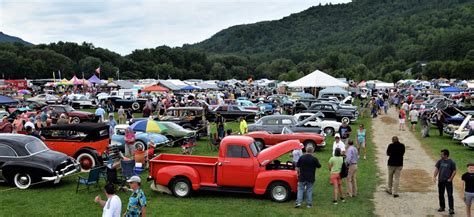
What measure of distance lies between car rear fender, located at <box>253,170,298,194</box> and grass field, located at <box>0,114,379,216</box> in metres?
0.34

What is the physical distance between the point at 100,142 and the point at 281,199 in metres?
7.41

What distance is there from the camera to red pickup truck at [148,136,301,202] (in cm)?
1162

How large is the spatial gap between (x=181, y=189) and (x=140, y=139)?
7.60m

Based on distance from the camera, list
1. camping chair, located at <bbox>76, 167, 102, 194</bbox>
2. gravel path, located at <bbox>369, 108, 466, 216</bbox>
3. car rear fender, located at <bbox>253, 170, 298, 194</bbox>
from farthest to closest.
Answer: camping chair, located at <bbox>76, 167, 102, 194</bbox> → car rear fender, located at <bbox>253, 170, 298, 194</bbox> → gravel path, located at <bbox>369, 108, 466, 216</bbox>

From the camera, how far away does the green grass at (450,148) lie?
56.6ft

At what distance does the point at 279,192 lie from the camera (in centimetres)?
1166

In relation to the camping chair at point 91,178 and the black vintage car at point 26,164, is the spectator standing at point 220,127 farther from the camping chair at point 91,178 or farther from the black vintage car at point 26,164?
the camping chair at point 91,178

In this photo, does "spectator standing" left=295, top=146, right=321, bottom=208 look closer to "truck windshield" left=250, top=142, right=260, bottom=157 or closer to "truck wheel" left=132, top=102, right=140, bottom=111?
"truck windshield" left=250, top=142, right=260, bottom=157

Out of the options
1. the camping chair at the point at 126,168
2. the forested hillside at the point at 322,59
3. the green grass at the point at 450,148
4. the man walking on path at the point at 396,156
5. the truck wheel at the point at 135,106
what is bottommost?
the green grass at the point at 450,148

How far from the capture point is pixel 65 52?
5527 inches

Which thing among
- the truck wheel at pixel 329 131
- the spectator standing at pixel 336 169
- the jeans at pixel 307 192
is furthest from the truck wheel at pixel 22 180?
the truck wheel at pixel 329 131

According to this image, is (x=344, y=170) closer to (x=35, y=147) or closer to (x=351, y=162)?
(x=351, y=162)

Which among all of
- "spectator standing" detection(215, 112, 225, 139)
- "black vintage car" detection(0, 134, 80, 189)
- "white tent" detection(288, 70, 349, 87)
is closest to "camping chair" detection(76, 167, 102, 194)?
"black vintage car" detection(0, 134, 80, 189)

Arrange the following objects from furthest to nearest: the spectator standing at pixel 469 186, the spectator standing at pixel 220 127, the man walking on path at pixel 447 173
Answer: the spectator standing at pixel 220 127 < the man walking on path at pixel 447 173 < the spectator standing at pixel 469 186
